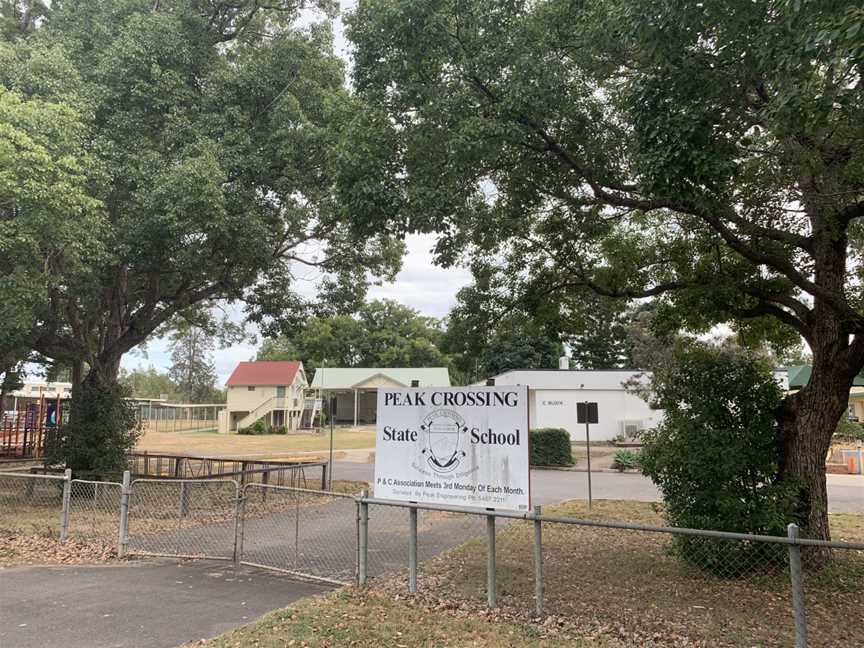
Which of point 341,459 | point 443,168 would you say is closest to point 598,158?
point 443,168

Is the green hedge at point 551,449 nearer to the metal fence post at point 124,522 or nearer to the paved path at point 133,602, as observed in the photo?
the metal fence post at point 124,522

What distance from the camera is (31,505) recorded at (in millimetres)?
13367

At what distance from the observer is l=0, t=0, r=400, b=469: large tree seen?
1071 centimetres

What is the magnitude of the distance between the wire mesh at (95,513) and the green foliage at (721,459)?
729 centimetres

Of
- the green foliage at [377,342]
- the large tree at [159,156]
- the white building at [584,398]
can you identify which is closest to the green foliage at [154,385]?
the green foliage at [377,342]

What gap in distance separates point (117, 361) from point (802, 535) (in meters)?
15.4

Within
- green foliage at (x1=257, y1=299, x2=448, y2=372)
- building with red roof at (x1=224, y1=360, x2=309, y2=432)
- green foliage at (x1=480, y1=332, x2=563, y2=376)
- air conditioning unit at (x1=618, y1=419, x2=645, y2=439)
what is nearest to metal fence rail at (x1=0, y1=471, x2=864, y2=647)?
air conditioning unit at (x1=618, y1=419, x2=645, y2=439)

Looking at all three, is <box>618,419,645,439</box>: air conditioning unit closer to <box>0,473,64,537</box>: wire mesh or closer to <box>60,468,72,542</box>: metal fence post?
<box>0,473,64,537</box>: wire mesh

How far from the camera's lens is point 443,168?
782cm

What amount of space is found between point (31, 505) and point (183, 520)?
4.23 metres

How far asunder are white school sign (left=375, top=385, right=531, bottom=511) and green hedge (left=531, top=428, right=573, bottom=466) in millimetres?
18373

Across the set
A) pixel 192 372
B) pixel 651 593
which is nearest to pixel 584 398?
pixel 651 593

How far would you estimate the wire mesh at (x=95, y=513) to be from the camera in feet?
31.6

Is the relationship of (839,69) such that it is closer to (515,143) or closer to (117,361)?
(515,143)
